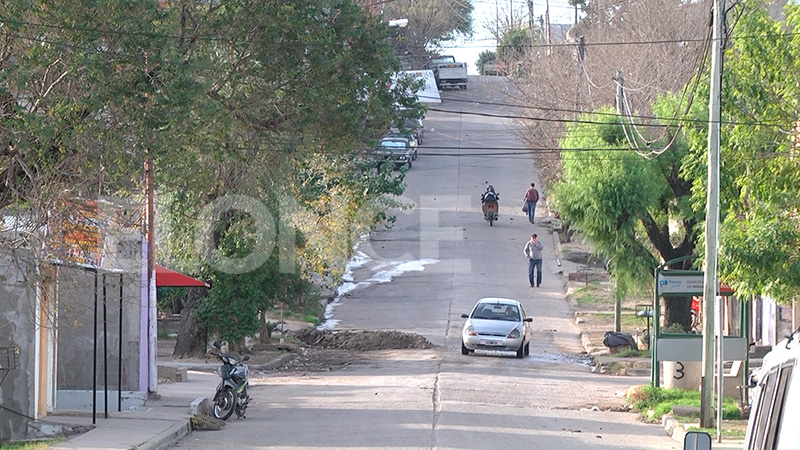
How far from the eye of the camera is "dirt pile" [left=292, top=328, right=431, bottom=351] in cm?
2961

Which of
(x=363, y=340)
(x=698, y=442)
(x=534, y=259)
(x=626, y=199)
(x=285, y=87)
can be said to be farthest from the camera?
(x=534, y=259)

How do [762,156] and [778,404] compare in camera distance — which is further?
[762,156]

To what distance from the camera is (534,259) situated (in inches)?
1553

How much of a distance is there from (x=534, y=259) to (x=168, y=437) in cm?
2542

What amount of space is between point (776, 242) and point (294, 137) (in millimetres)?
6931

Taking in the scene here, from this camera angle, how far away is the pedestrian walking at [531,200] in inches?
1956

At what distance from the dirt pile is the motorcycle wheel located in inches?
486

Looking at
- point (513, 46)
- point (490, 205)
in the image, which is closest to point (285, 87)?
point (490, 205)

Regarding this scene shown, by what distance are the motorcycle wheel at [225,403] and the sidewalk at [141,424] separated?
1.58ft

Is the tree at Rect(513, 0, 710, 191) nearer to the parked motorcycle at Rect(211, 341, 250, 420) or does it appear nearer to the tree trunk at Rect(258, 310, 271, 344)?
the tree trunk at Rect(258, 310, 271, 344)

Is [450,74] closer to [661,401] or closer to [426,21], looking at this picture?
[426,21]

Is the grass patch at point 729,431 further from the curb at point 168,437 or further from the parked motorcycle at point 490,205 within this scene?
the parked motorcycle at point 490,205

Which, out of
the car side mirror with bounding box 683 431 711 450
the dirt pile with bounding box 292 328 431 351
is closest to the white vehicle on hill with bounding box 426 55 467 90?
the dirt pile with bounding box 292 328 431 351

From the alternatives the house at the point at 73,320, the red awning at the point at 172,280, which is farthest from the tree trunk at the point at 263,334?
the house at the point at 73,320
